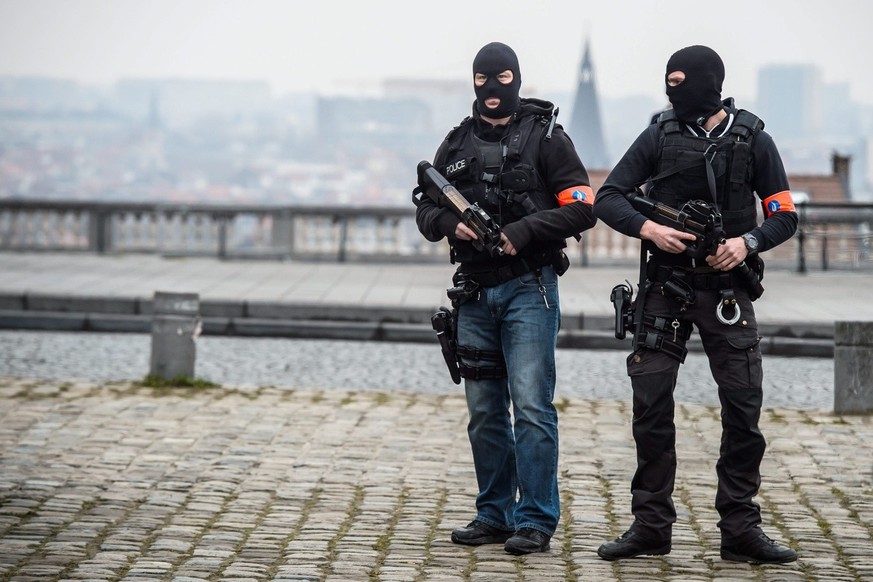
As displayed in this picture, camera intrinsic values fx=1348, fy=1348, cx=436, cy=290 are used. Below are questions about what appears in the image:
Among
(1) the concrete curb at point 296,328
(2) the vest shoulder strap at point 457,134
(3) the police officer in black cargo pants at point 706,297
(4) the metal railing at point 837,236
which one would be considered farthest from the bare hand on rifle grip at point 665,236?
(4) the metal railing at point 837,236

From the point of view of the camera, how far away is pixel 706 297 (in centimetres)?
543

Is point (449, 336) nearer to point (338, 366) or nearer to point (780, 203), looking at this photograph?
point (780, 203)

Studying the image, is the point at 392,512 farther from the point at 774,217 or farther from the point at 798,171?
the point at 798,171

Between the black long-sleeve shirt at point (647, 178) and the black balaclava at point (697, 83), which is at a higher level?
the black balaclava at point (697, 83)

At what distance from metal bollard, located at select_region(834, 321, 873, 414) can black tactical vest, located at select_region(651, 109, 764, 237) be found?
3.93 metres

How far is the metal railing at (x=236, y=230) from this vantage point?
23141 millimetres

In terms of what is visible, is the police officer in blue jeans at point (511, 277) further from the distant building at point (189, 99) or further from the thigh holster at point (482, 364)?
the distant building at point (189, 99)

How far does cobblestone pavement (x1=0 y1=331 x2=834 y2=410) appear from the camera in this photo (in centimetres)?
1057

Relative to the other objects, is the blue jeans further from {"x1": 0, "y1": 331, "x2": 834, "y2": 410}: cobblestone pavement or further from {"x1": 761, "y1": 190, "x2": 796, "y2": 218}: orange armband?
{"x1": 0, "y1": 331, "x2": 834, "y2": 410}: cobblestone pavement

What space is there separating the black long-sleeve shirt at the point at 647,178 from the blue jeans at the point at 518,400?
1.34 feet

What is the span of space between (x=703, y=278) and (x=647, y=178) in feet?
1.61

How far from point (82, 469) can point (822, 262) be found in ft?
53.8

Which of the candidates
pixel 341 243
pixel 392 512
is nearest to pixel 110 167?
pixel 341 243

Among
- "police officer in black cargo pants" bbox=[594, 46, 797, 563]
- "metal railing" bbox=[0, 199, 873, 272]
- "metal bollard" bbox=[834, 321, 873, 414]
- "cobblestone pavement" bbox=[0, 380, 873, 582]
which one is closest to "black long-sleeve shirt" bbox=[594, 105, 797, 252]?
"police officer in black cargo pants" bbox=[594, 46, 797, 563]
